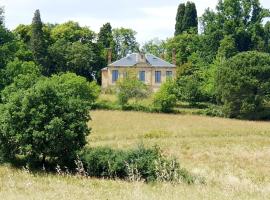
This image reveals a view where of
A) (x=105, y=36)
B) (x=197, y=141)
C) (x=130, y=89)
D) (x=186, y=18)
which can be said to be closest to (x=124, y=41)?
(x=105, y=36)

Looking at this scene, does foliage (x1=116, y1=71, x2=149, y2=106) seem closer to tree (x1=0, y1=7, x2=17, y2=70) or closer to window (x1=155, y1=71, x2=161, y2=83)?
window (x1=155, y1=71, x2=161, y2=83)

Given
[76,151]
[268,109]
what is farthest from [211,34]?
[76,151]

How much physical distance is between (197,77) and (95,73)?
2018 cm

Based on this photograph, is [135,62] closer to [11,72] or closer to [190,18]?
[190,18]

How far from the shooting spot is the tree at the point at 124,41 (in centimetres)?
9688

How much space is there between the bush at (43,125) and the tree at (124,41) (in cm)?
7070

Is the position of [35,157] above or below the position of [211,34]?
below

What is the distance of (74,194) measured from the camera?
8.21m

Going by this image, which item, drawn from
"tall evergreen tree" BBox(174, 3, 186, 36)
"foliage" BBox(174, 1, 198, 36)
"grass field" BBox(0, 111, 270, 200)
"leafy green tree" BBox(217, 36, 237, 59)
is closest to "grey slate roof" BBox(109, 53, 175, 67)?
"leafy green tree" BBox(217, 36, 237, 59)

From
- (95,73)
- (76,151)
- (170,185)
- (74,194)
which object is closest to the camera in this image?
(74,194)

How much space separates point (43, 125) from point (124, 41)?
75.3m

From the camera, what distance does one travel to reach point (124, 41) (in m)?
98.6

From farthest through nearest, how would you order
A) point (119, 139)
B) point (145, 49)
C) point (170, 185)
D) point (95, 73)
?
point (145, 49)
point (95, 73)
point (119, 139)
point (170, 185)

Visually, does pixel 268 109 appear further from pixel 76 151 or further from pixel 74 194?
pixel 74 194
